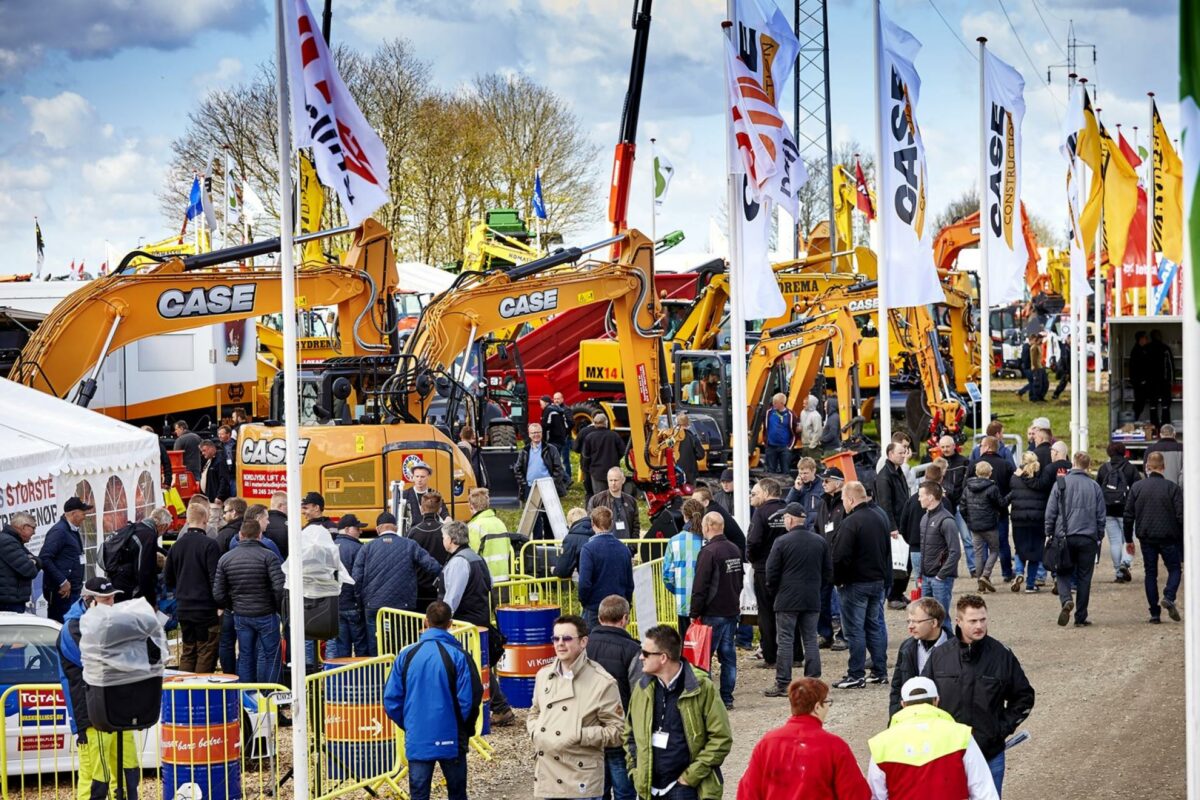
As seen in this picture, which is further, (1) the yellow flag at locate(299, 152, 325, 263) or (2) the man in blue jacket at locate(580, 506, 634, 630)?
(1) the yellow flag at locate(299, 152, 325, 263)

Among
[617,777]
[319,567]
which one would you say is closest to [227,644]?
[319,567]

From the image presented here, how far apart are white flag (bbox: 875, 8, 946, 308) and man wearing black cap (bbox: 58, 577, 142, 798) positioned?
1032 cm

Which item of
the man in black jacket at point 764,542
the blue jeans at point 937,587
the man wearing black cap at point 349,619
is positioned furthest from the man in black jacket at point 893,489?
the man wearing black cap at point 349,619

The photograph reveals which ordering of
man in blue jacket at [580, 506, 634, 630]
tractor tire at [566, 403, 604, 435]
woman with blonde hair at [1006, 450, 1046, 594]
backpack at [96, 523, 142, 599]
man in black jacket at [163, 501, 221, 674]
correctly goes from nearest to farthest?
man in blue jacket at [580, 506, 634, 630], man in black jacket at [163, 501, 221, 674], backpack at [96, 523, 142, 599], woman with blonde hair at [1006, 450, 1046, 594], tractor tire at [566, 403, 604, 435]

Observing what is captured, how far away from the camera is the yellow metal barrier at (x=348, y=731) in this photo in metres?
11.8

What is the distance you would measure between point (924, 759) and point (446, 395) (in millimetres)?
19006

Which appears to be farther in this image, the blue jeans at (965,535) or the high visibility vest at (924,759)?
the blue jeans at (965,535)

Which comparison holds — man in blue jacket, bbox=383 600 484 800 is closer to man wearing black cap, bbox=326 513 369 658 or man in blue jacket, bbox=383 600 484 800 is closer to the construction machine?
man wearing black cap, bbox=326 513 369 658

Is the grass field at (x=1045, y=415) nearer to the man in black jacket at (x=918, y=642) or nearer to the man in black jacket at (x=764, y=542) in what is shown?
the man in black jacket at (x=764, y=542)

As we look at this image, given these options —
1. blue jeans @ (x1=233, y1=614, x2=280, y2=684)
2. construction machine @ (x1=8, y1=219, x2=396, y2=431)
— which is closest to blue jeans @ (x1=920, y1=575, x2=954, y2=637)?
blue jeans @ (x1=233, y1=614, x2=280, y2=684)

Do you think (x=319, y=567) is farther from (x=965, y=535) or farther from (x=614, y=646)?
(x=965, y=535)

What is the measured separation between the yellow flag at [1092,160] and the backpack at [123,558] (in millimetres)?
15200

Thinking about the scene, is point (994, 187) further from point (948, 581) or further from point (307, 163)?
point (307, 163)

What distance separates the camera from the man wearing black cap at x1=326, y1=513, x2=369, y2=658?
14148mm
